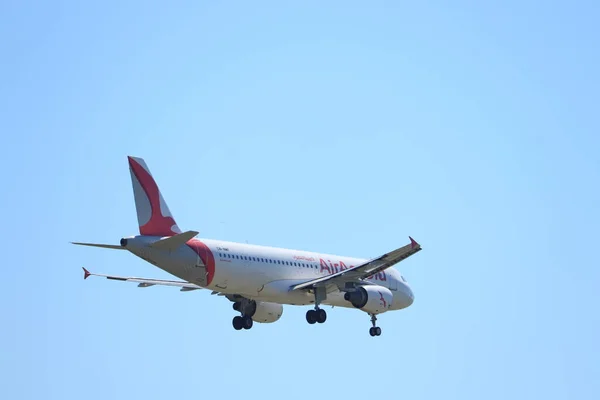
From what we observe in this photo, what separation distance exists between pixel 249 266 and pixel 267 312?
705cm

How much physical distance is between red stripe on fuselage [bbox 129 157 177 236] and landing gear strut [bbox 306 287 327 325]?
10140 millimetres

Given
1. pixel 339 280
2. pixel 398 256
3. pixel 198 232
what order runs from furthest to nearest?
pixel 339 280 < pixel 398 256 < pixel 198 232

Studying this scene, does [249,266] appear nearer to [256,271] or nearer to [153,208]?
[256,271]

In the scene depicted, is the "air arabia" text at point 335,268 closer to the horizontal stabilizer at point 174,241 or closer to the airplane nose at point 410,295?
the airplane nose at point 410,295

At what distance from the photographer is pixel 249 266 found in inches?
2381

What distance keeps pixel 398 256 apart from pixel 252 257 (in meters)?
7.58

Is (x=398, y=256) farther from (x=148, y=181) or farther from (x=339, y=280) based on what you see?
(x=148, y=181)

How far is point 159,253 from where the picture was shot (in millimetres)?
56188

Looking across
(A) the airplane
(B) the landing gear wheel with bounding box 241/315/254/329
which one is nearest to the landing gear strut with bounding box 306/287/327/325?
(A) the airplane

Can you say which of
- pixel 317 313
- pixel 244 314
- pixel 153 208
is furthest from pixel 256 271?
pixel 153 208

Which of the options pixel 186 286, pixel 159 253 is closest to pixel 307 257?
pixel 186 286

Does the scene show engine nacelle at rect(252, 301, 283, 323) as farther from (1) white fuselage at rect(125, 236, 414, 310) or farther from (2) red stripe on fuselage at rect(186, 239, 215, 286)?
(2) red stripe on fuselage at rect(186, 239, 215, 286)

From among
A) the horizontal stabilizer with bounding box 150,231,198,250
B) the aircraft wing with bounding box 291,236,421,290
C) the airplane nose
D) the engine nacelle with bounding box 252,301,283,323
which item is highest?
the airplane nose

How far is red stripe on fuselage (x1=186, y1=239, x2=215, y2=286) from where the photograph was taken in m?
57.7
